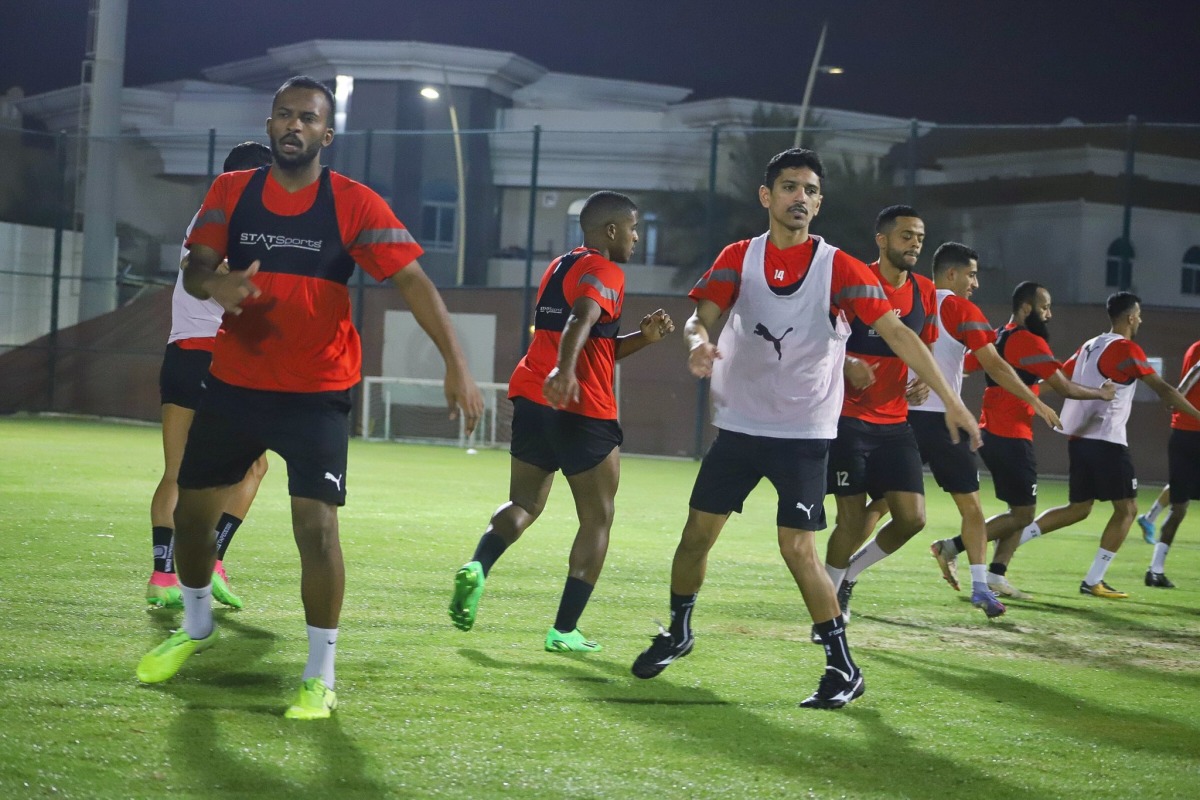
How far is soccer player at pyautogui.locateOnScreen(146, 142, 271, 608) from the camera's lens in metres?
6.73

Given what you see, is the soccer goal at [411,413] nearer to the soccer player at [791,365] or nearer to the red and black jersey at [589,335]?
the red and black jersey at [589,335]

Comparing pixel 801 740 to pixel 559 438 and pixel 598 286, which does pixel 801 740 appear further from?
pixel 598 286

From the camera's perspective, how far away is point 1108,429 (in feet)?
30.8

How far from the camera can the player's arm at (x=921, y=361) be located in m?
5.05

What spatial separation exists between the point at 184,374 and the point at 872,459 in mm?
3462

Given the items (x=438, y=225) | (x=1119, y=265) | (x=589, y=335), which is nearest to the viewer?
(x=589, y=335)

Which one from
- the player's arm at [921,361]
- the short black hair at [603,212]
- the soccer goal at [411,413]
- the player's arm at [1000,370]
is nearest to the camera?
the player's arm at [921,361]

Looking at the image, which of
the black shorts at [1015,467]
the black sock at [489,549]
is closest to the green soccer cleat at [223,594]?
the black sock at [489,549]

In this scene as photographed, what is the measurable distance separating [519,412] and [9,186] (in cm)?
2500

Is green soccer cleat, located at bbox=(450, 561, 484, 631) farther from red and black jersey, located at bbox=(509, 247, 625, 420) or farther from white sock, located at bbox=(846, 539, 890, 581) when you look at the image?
white sock, located at bbox=(846, 539, 890, 581)

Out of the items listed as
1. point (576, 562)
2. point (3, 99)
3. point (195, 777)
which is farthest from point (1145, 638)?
point (3, 99)

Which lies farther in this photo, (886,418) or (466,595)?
(886,418)

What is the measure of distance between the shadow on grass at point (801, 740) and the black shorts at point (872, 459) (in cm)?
172

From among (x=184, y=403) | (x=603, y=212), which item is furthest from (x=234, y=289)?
(x=184, y=403)
